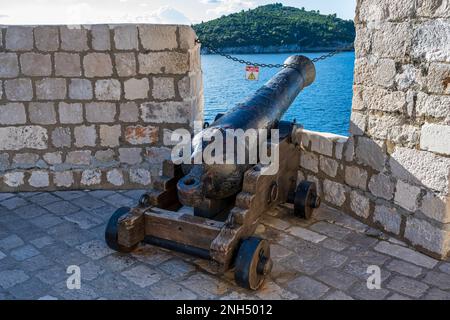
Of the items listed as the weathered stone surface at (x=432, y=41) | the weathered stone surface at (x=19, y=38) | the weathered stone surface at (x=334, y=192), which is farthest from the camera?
the weathered stone surface at (x=19, y=38)

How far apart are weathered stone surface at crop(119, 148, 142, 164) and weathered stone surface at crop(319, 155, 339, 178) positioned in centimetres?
190

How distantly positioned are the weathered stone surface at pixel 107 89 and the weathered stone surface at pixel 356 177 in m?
2.40

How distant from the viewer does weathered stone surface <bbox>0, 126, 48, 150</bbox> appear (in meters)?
5.00

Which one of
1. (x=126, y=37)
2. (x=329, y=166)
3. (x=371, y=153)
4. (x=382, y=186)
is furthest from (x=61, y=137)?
(x=382, y=186)

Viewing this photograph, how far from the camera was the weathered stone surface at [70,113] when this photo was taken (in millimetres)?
4977

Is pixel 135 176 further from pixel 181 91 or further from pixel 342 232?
pixel 342 232

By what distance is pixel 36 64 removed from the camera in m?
4.84

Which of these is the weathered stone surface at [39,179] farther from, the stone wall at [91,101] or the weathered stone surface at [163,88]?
the weathered stone surface at [163,88]

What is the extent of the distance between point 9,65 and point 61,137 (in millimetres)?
863

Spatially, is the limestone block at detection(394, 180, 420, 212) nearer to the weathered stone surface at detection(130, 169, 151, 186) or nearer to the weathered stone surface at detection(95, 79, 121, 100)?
the weathered stone surface at detection(130, 169, 151, 186)

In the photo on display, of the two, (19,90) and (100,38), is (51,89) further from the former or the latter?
(100,38)

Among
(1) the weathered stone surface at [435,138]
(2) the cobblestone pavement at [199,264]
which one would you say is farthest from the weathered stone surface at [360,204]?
(1) the weathered stone surface at [435,138]
